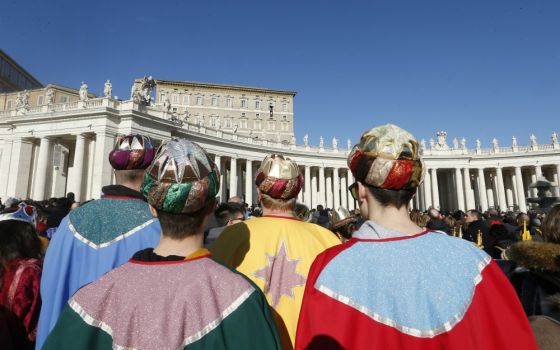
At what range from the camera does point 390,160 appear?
2467 mm

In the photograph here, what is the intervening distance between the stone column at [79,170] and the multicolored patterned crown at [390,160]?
38.4 m

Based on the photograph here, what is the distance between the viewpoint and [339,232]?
7012 millimetres

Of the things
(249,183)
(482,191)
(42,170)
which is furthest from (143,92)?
(482,191)

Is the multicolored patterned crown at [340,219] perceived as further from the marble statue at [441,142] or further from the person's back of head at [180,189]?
the marble statue at [441,142]

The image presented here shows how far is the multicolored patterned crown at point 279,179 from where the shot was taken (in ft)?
12.4

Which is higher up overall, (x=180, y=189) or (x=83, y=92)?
(x=83, y=92)

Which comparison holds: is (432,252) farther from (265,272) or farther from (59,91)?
(59,91)

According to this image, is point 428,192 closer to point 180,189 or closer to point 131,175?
point 131,175

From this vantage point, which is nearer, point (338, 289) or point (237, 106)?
point (338, 289)

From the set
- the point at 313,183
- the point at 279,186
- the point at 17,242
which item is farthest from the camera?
the point at 313,183

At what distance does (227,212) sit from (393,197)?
19.2 feet

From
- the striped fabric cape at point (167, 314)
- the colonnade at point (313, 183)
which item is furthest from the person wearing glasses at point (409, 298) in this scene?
the colonnade at point (313, 183)

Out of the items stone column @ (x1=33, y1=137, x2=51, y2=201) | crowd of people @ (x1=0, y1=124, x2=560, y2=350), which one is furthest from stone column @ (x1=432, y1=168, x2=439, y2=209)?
crowd of people @ (x1=0, y1=124, x2=560, y2=350)

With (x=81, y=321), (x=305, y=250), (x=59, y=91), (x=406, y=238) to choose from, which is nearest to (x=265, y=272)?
(x=305, y=250)
